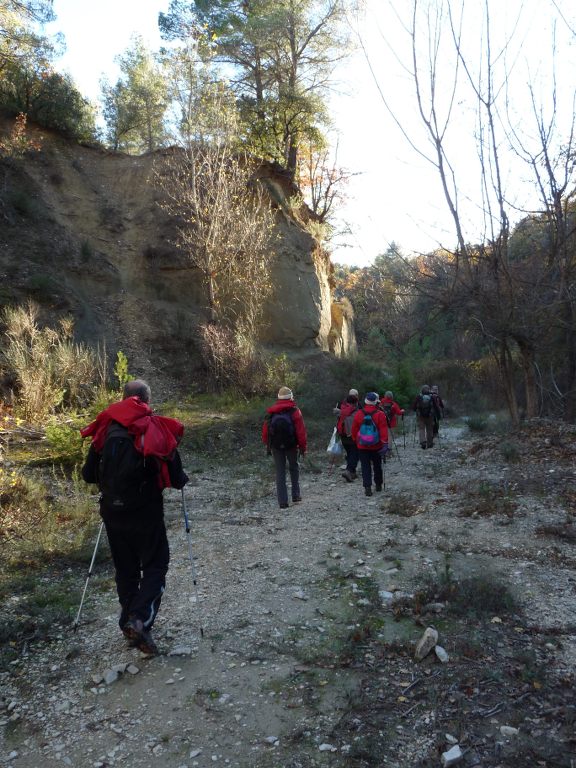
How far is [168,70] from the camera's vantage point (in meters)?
20.2

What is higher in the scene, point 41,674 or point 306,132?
point 306,132

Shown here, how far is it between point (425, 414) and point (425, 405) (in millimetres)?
267

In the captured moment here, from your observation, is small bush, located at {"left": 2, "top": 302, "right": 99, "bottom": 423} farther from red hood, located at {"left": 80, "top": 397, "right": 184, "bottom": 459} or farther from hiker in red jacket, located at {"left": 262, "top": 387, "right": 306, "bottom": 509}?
red hood, located at {"left": 80, "top": 397, "right": 184, "bottom": 459}

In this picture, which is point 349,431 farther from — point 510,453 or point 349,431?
point 510,453

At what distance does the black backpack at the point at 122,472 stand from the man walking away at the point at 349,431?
7.06 m

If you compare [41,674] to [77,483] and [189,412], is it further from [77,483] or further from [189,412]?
[189,412]

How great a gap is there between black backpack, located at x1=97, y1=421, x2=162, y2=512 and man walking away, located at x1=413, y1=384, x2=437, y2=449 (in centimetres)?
1201

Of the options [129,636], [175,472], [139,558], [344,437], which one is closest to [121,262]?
[344,437]

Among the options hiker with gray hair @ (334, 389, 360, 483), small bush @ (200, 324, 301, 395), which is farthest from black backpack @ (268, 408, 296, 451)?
small bush @ (200, 324, 301, 395)

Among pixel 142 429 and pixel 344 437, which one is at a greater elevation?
pixel 142 429

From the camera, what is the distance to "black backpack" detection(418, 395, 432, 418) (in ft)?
51.0

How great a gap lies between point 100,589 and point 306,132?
76.4ft

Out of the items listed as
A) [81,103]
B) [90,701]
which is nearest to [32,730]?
[90,701]

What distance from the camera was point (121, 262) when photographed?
21.2m
